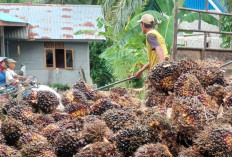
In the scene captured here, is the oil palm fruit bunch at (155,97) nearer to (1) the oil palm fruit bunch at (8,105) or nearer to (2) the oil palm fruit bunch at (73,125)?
(2) the oil palm fruit bunch at (73,125)

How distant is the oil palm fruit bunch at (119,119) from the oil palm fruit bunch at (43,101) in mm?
739

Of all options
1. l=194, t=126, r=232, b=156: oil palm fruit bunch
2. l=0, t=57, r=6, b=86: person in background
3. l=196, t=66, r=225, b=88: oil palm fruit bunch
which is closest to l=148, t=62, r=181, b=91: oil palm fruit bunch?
l=196, t=66, r=225, b=88: oil palm fruit bunch

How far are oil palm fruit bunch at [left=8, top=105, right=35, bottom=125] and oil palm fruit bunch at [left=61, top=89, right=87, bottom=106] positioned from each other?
1.76 ft

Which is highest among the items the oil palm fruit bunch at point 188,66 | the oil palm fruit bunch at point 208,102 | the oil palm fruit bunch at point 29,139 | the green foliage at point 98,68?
the oil palm fruit bunch at point 188,66

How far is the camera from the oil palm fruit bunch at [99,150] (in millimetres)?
2324

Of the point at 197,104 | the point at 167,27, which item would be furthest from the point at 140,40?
the point at 197,104

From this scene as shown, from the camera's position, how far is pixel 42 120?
10.6 ft

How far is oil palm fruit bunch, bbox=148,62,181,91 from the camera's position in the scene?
3604mm

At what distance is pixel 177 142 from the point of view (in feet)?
8.68

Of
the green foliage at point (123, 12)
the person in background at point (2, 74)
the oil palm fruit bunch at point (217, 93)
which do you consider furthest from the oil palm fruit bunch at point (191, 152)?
the green foliage at point (123, 12)

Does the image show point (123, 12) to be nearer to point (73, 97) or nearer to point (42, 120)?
point (73, 97)

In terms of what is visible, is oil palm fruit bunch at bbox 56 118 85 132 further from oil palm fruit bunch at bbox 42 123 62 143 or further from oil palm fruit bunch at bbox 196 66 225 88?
oil palm fruit bunch at bbox 196 66 225 88

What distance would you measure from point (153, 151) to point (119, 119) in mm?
630

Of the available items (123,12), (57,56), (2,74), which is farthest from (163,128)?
(57,56)
